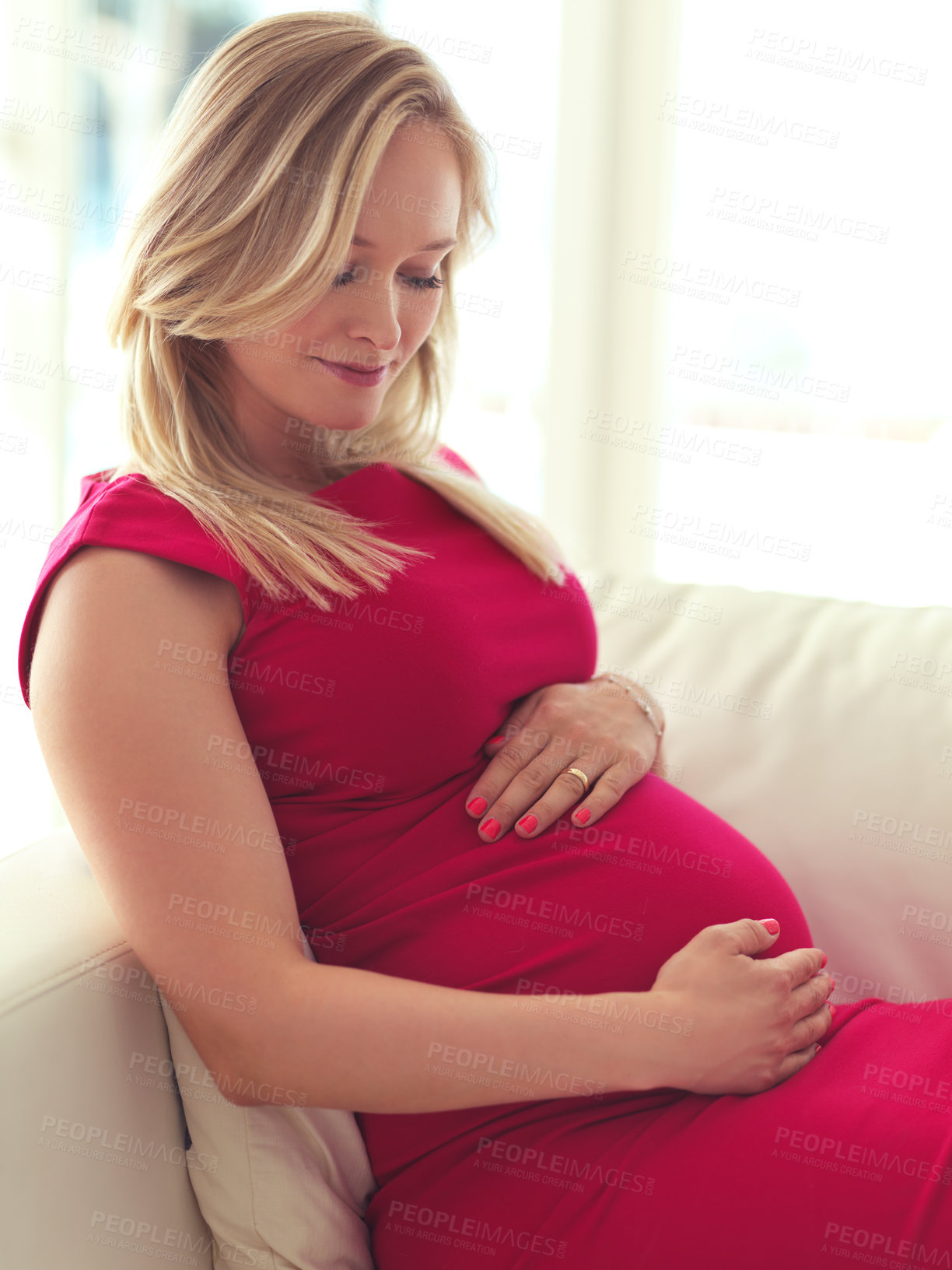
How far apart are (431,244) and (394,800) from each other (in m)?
0.55

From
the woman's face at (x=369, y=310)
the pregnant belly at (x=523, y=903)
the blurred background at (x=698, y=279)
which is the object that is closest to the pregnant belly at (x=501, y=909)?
the pregnant belly at (x=523, y=903)

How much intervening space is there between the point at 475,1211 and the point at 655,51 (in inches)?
110

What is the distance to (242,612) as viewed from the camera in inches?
38.0

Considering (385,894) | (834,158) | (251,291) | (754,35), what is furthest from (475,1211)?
(754,35)

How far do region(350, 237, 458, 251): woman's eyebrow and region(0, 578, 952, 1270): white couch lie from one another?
60cm

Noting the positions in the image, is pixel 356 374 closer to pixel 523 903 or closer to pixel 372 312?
pixel 372 312

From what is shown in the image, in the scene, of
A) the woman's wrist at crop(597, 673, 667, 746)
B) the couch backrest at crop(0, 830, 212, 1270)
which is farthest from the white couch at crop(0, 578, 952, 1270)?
the woman's wrist at crop(597, 673, 667, 746)

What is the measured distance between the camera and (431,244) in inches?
42.8

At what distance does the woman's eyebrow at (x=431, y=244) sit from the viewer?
1.02 meters

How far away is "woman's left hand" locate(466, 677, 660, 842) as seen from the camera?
40.3 inches

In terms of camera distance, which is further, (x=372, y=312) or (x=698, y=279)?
(x=698, y=279)

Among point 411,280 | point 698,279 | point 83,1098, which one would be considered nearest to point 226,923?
point 83,1098

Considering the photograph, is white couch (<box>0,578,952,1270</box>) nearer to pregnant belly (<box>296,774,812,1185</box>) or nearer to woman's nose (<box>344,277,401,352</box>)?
pregnant belly (<box>296,774,812,1185</box>)

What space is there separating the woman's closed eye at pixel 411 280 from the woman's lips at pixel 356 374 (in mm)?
76
